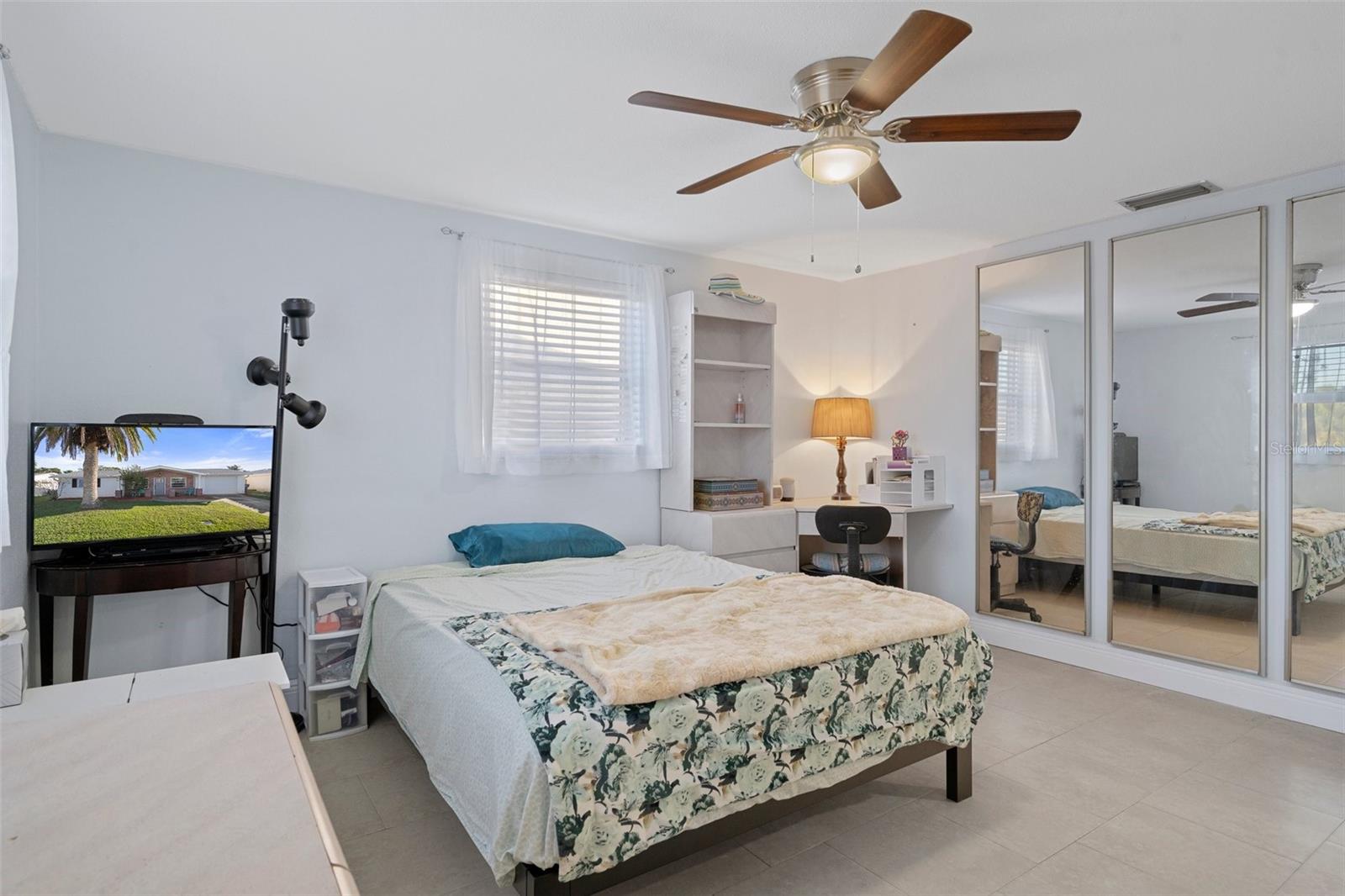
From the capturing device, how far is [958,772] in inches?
101

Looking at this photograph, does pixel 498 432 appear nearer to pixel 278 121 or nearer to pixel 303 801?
pixel 278 121

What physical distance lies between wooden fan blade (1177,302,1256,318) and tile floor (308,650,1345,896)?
200 cm

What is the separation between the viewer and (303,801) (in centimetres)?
107

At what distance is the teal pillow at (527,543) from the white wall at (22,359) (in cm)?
171

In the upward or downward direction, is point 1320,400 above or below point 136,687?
above

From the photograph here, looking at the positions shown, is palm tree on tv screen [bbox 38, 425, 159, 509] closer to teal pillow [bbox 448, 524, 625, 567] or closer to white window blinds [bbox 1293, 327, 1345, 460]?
teal pillow [bbox 448, 524, 625, 567]

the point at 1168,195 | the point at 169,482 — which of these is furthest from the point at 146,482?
the point at 1168,195

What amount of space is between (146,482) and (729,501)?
2.91 meters

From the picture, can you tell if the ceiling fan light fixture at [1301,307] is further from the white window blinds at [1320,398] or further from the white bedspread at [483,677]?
the white bedspread at [483,677]

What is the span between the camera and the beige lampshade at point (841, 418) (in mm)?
5180

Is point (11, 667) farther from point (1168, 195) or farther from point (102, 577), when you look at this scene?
point (1168, 195)

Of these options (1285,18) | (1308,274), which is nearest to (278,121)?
(1285,18)

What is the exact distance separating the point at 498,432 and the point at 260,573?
135 cm

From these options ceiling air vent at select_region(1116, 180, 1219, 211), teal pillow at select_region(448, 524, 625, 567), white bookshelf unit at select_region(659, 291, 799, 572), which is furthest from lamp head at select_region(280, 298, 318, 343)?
ceiling air vent at select_region(1116, 180, 1219, 211)
